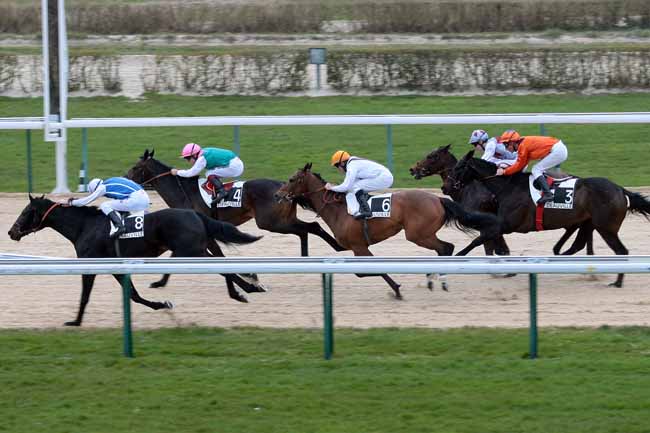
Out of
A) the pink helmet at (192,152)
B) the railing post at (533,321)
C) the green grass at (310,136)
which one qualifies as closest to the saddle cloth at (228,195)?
the pink helmet at (192,152)

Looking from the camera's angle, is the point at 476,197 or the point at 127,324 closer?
the point at 127,324

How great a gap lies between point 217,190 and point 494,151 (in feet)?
8.16

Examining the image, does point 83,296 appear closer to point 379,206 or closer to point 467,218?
point 379,206

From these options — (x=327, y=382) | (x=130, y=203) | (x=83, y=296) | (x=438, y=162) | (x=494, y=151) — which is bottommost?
(x=327, y=382)

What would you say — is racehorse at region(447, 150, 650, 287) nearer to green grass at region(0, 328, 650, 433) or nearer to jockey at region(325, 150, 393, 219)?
jockey at region(325, 150, 393, 219)

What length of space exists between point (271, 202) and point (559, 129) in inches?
268

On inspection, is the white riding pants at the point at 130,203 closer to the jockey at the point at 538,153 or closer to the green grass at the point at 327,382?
the green grass at the point at 327,382

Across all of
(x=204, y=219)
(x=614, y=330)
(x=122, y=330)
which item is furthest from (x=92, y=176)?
(x=614, y=330)

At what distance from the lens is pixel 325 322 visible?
272 inches

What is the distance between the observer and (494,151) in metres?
10.6

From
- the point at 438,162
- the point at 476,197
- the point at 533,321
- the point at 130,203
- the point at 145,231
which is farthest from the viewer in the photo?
the point at 438,162

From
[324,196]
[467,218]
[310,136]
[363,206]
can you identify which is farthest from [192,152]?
[310,136]

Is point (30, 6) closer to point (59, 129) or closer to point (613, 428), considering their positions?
point (59, 129)

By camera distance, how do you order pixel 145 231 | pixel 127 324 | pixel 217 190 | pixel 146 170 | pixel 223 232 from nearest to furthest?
pixel 127 324 → pixel 145 231 → pixel 223 232 → pixel 217 190 → pixel 146 170
